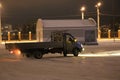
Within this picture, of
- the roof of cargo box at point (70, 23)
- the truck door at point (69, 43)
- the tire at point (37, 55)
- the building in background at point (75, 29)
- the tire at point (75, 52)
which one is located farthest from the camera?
the roof of cargo box at point (70, 23)

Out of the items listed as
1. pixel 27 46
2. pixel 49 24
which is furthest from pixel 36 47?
pixel 49 24

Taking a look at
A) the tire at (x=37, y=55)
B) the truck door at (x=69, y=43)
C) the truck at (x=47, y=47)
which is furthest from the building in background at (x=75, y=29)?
the tire at (x=37, y=55)

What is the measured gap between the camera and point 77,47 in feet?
105

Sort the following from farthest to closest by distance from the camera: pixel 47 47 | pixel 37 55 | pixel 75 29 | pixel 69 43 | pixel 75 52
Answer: pixel 75 29, pixel 75 52, pixel 69 43, pixel 47 47, pixel 37 55

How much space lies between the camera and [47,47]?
30.3 m

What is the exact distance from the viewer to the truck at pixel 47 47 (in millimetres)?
29672

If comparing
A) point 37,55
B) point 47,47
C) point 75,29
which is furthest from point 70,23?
point 37,55

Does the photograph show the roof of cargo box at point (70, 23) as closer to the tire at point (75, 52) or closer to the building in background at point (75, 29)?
the building in background at point (75, 29)

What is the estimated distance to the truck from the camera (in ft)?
97.3

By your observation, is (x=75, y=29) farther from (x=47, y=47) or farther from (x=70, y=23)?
(x=47, y=47)

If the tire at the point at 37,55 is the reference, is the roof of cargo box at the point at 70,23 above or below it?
above

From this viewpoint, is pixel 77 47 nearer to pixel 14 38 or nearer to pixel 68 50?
pixel 68 50

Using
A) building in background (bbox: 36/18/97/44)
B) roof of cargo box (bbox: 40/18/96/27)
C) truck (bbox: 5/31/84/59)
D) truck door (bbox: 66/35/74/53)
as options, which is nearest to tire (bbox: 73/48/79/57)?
truck (bbox: 5/31/84/59)

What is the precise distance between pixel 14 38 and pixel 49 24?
2799 cm
